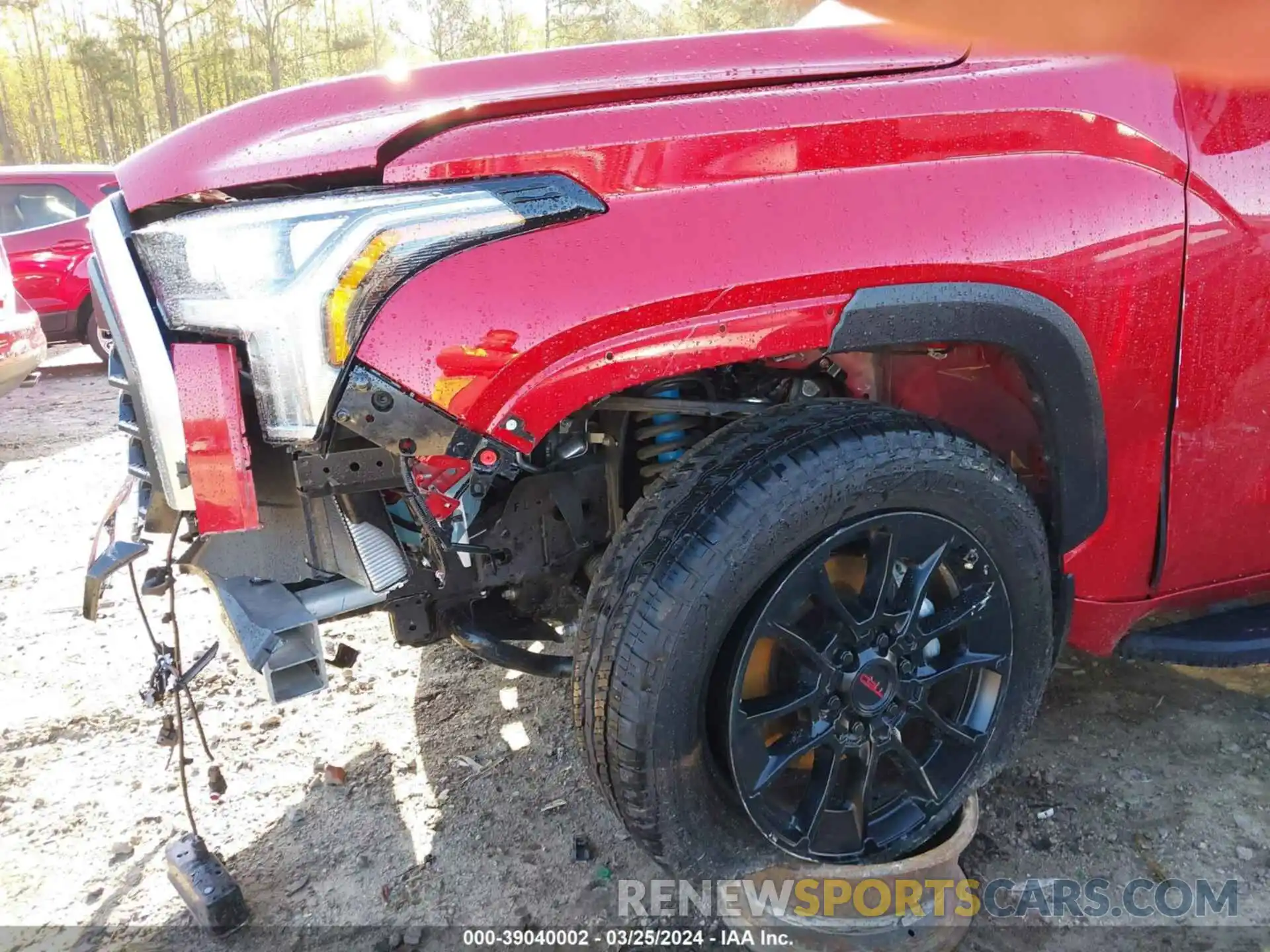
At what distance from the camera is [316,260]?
143cm

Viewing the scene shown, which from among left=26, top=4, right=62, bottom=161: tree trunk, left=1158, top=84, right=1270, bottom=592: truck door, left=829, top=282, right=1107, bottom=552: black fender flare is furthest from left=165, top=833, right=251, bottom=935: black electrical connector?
left=26, top=4, right=62, bottom=161: tree trunk

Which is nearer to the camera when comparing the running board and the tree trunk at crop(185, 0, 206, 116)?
the running board

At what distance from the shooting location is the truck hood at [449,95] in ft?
5.01

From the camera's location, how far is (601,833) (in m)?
2.30

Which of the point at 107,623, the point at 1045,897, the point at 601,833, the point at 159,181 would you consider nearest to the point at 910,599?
the point at 1045,897

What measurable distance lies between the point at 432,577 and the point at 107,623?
2333mm

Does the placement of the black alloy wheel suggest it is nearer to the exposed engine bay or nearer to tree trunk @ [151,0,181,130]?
the exposed engine bay

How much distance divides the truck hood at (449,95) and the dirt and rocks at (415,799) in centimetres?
118

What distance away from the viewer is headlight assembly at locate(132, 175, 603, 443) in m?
1.42

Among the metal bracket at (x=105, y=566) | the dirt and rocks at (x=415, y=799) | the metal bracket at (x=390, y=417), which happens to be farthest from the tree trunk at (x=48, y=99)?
the metal bracket at (x=390, y=417)

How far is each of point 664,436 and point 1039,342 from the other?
79 cm

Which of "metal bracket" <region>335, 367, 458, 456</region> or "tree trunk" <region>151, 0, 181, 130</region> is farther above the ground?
"tree trunk" <region>151, 0, 181, 130</region>

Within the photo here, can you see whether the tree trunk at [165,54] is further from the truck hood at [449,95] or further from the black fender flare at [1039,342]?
the black fender flare at [1039,342]

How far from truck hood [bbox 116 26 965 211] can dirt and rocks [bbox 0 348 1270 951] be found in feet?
3.89
